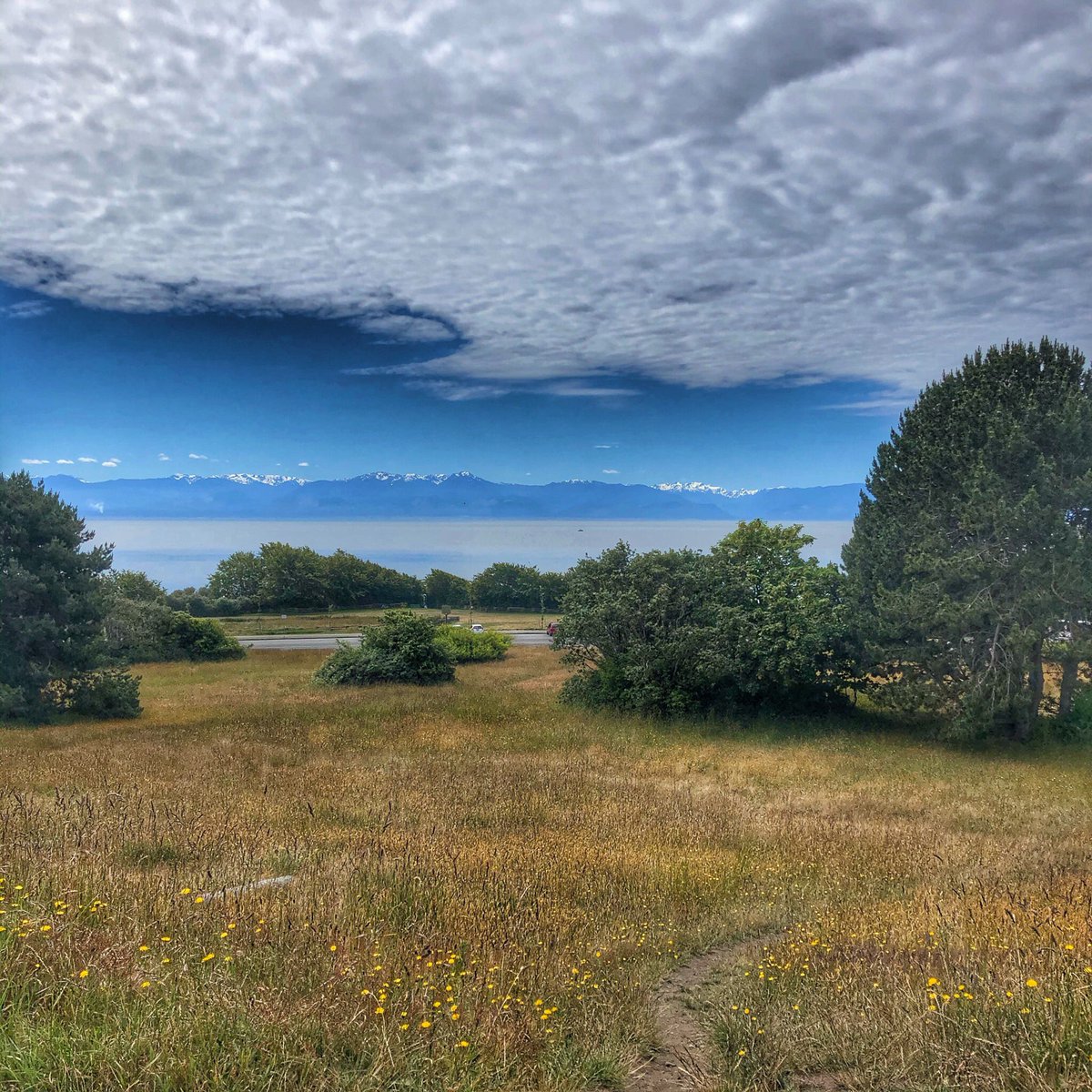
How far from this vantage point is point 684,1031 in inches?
189

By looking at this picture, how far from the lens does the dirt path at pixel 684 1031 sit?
4023 mm

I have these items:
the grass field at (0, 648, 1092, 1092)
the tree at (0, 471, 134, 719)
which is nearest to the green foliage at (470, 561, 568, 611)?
the tree at (0, 471, 134, 719)

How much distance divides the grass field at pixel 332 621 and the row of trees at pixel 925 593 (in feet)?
118

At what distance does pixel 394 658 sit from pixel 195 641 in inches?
857

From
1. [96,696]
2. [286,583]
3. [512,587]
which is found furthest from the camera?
[512,587]

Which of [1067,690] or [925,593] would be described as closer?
[925,593]

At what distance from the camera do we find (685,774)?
698 inches

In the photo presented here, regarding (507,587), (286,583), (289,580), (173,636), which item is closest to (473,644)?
(173,636)

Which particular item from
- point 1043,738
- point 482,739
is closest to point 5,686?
point 482,739

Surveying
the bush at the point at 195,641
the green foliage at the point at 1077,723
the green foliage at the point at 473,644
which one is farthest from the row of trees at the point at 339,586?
the green foliage at the point at 1077,723

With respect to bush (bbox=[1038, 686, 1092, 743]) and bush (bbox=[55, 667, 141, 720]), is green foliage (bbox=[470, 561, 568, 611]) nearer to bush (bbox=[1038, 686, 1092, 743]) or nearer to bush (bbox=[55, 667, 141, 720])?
bush (bbox=[55, 667, 141, 720])

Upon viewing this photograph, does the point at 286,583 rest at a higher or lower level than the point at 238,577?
lower

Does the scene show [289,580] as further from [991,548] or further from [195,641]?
[991,548]

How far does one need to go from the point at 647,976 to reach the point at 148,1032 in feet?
11.8
